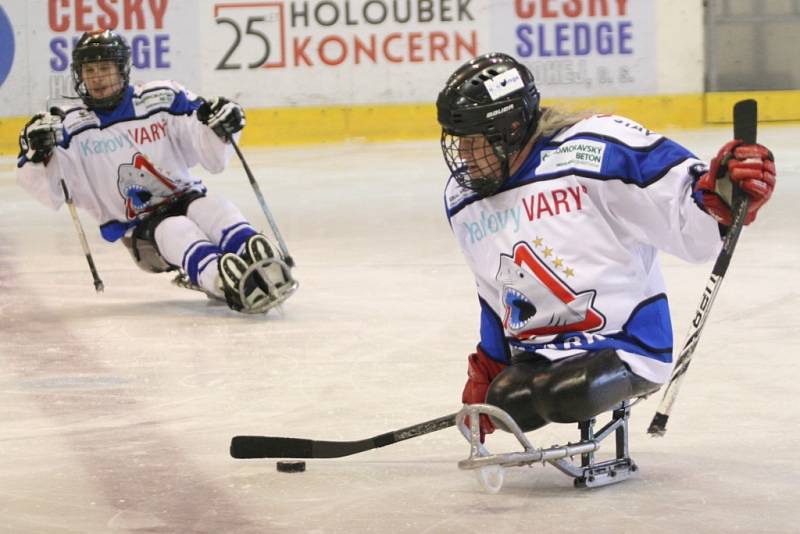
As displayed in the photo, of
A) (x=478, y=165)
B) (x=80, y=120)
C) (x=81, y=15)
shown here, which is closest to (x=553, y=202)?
(x=478, y=165)

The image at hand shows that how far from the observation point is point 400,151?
977cm

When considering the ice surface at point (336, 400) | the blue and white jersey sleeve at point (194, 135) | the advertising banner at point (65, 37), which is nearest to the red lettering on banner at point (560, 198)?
the ice surface at point (336, 400)

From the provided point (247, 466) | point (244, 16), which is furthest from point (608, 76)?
point (247, 466)

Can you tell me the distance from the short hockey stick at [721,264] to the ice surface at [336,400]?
19 cm

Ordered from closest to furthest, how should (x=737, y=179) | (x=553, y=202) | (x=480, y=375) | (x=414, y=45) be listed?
(x=737, y=179)
(x=553, y=202)
(x=480, y=375)
(x=414, y=45)

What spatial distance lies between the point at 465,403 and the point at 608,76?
722cm

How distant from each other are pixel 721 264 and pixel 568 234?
0.32 metres

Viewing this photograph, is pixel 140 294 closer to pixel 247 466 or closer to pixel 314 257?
pixel 314 257

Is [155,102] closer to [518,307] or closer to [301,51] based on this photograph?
[518,307]

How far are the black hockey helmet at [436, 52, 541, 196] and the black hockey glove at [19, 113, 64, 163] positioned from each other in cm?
287

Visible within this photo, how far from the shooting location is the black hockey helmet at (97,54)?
543 centimetres

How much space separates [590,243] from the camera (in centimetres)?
297

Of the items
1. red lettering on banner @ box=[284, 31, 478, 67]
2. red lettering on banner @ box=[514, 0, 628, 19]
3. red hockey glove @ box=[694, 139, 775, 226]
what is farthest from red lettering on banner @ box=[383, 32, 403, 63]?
red hockey glove @ box=[694, 139, 775, 226]

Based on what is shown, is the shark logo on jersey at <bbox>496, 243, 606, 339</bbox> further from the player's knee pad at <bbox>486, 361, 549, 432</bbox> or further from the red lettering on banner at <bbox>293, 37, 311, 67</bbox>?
the red lettering on banner at <bbox>293, 37, 311, 67</bbox>
